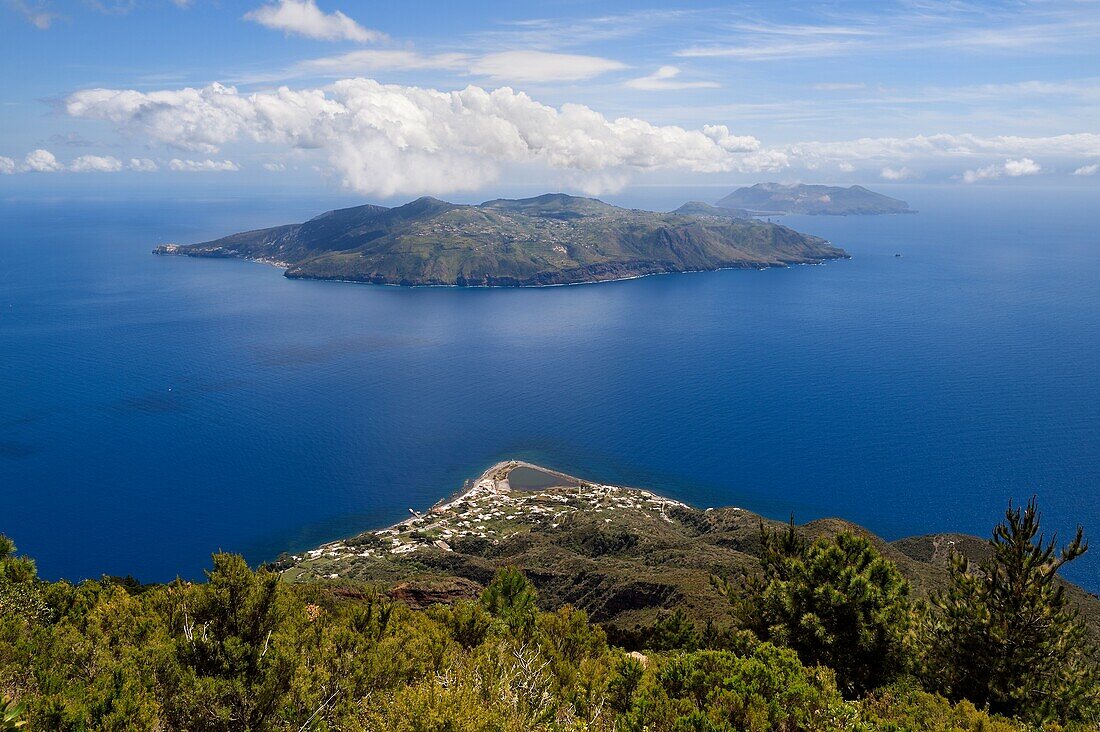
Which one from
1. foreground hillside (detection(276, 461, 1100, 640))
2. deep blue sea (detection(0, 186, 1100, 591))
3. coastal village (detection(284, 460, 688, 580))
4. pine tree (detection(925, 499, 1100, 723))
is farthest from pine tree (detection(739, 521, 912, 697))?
deep blue sea (detection(0, 186, 1100, 591))

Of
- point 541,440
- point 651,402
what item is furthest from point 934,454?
point 541,440

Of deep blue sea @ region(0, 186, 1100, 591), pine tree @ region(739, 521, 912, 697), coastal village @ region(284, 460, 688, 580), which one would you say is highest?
pine tree @ region(739, 521, 912, 697)

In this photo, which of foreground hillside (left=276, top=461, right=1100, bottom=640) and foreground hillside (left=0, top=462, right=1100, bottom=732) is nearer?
foreground hillside (left=0, top=462, right=1100, bottom=732)

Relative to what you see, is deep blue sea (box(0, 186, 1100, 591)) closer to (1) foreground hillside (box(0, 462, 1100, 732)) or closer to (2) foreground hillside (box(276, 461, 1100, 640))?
(2) foreground hillside (box(276, 461, 1100, 640))

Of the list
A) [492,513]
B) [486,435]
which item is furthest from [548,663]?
[486,435]

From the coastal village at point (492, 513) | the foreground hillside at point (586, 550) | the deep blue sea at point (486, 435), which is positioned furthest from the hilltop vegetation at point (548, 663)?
the deep blue sea at point (486, 435)

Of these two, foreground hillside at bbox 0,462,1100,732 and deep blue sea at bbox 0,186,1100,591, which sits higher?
foreground hillside at bbox 0,462,1100,732
